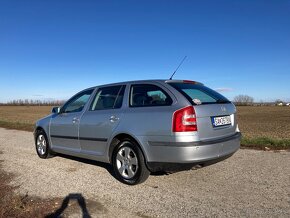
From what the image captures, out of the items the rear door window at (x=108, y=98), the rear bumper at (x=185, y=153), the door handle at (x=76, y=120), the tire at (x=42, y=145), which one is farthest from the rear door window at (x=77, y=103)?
the rear bumper at (x=185, y=153)

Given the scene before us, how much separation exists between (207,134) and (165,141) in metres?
0.63

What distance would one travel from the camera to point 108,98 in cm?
592

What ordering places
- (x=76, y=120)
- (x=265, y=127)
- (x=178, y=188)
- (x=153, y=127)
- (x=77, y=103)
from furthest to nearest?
(x=265, y=127) → (x=77, y=103) → (x=76, y=120) → (x=178, y=188) → (x=153, y=127)

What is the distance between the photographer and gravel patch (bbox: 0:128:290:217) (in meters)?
3.99

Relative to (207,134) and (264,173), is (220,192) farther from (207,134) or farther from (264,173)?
(264,173)

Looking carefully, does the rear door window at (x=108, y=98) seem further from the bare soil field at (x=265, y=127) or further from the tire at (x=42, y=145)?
the bare soil field at (x=265, y=127)

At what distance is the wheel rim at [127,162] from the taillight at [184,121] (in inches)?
37.3

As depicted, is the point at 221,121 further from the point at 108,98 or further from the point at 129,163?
the point at 108,98

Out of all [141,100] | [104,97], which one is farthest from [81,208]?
[104,97]

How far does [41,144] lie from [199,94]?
4.46m

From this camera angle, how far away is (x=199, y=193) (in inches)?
182

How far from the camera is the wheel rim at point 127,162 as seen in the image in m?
5.13

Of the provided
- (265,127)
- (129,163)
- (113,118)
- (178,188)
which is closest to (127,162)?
(129,163)

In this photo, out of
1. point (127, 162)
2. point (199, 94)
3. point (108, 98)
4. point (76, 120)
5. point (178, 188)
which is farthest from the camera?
point (76, 120)
